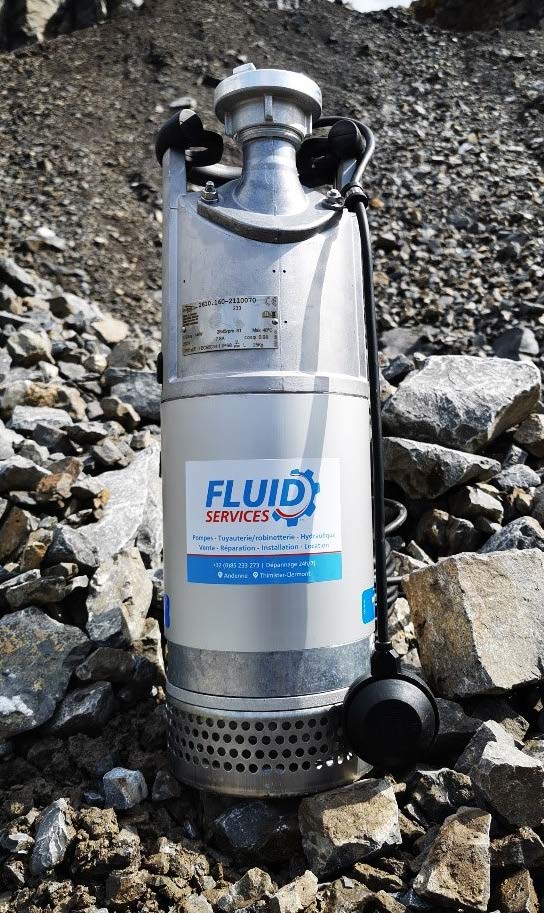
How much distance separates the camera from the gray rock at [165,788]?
1.92 metres

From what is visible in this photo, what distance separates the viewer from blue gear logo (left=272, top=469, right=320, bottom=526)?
5.96ft

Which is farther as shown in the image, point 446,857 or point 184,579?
point 184,579

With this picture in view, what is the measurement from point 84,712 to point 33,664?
8.9 inches

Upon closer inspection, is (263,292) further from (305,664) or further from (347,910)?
(347,910)

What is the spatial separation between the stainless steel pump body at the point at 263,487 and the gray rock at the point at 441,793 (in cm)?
15

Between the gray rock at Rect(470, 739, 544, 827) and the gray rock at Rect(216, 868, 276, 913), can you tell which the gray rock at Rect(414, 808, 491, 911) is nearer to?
the gray rock at Rect(470, 739, 544, 827)

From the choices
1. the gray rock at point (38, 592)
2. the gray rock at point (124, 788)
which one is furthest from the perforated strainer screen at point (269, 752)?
the gray rock at point (38, 592)

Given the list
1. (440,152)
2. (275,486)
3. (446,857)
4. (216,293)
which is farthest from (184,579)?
(440,152)

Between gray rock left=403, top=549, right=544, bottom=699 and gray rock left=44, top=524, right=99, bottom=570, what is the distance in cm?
102

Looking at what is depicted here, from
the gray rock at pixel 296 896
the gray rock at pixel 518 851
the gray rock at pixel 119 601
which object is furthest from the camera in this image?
the gray rock at pixel 119 601

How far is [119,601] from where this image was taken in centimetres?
241

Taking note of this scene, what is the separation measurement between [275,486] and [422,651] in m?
0.76

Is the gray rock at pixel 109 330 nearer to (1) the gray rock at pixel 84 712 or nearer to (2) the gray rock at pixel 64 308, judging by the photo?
(2) the gray rock at pixel 64 308

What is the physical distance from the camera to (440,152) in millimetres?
8781
